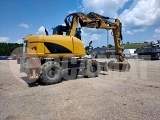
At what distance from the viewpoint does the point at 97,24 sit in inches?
647

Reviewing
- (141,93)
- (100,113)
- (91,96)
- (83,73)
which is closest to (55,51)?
(83,73)

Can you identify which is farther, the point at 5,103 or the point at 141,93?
the point at 141,93

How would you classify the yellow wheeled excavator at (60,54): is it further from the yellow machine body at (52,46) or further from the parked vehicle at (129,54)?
the parked vehicle at (129,54)

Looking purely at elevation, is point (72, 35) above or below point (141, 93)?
above

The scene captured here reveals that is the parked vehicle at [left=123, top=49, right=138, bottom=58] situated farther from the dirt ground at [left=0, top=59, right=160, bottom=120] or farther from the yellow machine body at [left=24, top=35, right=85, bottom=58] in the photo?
A: the dirt ground at [left=0, top=59, right=160, bottom=120]

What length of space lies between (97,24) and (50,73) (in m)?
6.73

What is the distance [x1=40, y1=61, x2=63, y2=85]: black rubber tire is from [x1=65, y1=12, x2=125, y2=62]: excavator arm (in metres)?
2.91

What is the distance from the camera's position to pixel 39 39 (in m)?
11.9

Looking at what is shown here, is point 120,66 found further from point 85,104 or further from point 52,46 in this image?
point 85,104

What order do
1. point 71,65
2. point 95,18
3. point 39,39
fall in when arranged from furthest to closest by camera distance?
point 95,18 → point 71,65 → point 39,39

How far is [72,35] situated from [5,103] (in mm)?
6852

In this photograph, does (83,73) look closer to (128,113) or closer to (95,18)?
(95,18)

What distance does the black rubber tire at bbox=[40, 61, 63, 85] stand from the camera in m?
11.3

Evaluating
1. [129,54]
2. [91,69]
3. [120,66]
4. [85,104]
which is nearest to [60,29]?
[91,69]
